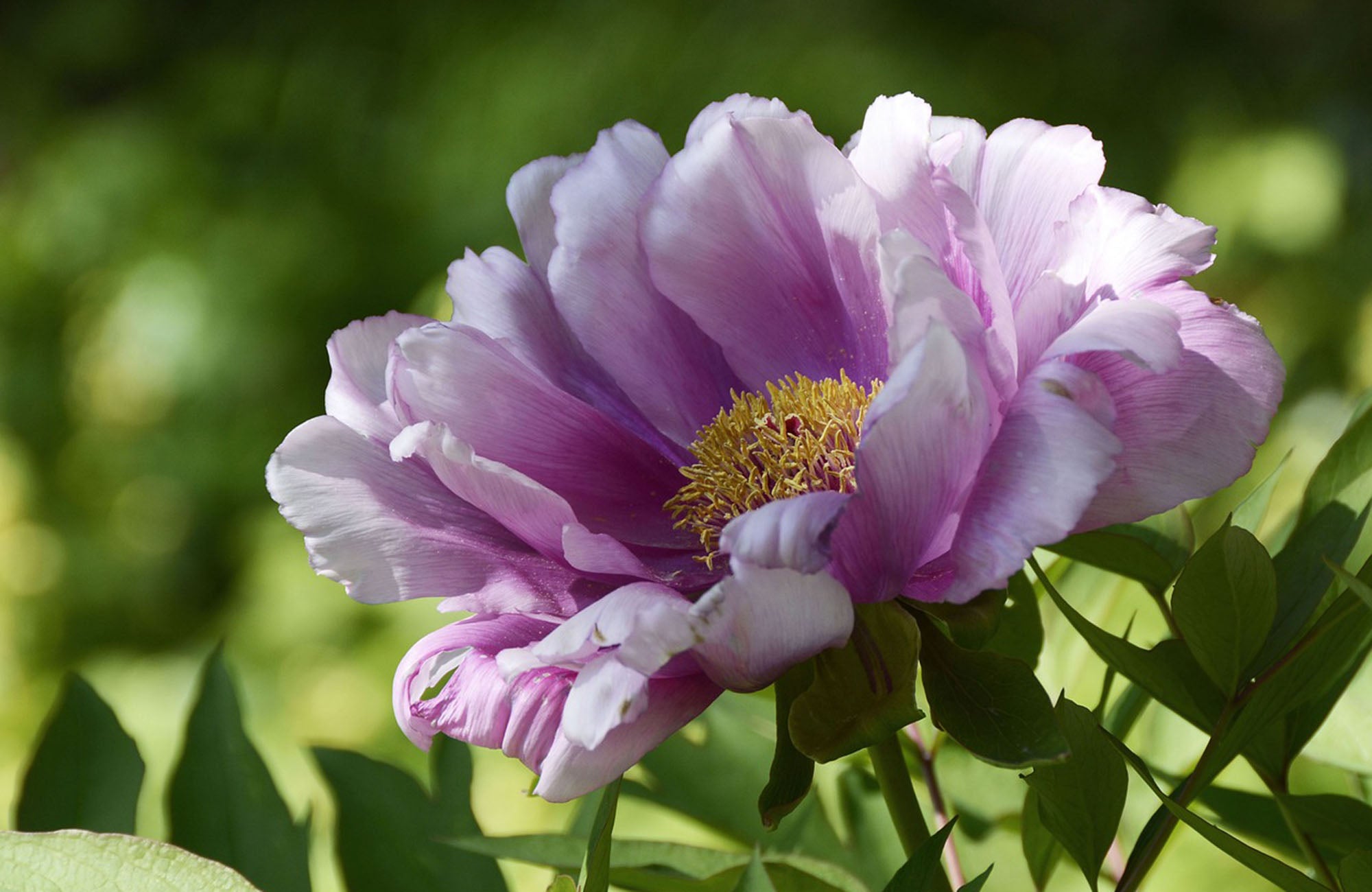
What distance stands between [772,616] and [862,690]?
0.10 ft

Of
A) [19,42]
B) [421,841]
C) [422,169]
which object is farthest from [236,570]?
[421,841]

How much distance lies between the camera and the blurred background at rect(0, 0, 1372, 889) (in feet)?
5.01

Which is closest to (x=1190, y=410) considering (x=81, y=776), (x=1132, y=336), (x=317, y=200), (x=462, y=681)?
(x=1132, y=336)

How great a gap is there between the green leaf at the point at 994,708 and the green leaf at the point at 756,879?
0.12 feet

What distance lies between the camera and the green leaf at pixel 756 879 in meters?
0.23

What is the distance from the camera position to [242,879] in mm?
230

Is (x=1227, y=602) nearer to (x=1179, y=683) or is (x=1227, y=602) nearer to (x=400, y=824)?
(x=1179, y=683)

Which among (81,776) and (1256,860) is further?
(81,776)

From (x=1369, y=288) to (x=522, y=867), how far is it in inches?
55.9

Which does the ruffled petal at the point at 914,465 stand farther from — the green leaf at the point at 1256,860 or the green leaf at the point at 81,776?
the green leaf at the point at 81,776

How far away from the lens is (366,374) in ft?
0.99

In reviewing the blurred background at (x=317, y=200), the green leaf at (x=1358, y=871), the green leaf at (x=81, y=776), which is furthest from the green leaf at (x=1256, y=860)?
the blurred background at (x=317, y=200)

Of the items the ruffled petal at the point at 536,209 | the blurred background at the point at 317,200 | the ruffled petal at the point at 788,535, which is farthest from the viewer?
the blurred background at the point at 317,200

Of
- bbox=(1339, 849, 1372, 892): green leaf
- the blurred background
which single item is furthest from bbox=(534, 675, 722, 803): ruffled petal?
the blurred background
